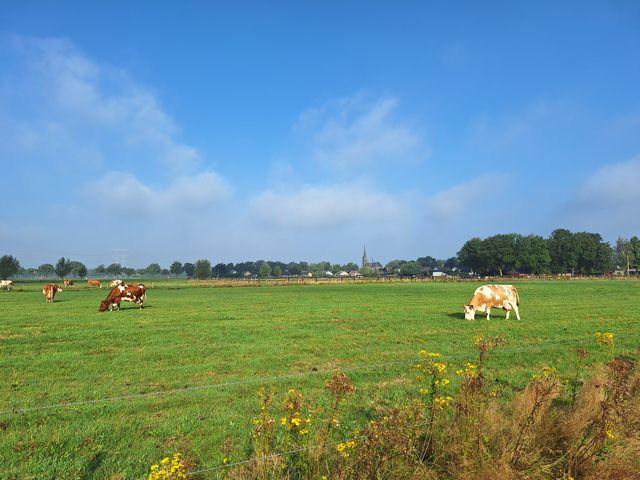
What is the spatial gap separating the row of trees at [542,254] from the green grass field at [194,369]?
124 meters

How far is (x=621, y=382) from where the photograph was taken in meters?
4.95

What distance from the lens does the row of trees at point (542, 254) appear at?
13588cm

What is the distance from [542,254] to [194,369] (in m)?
148

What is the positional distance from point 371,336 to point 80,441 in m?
10.6

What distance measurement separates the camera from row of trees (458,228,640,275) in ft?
446

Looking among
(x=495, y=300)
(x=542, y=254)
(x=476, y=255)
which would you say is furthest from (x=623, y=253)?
(x=495, y=300)

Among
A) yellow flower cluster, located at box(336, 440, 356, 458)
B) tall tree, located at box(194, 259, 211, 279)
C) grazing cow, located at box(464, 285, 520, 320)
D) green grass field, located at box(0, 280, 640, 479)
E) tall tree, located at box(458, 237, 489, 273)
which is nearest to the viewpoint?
yellow flower cluster, located at box(336, 440, 356, 458)

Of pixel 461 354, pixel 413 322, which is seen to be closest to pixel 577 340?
pixel 461 354

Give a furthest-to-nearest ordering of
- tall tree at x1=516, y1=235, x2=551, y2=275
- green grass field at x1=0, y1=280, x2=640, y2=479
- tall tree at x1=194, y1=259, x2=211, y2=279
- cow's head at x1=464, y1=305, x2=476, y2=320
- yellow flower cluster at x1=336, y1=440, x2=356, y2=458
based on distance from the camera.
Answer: tall tree at x1=194, y1=259, x2=211, y2=279 → tall tree at x1=516, y1=235, x2=551, y2=275 → cow's head at x1=464, y1=305, x2=476, y2=320 → green grass field at x1=0, y1=280, x2=640, y2=479 → yellow flower cluster at x1=336, y1=440, x2=356, y2=458

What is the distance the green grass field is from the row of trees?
124m

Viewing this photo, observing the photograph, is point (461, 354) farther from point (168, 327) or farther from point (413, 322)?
point (168, 327)

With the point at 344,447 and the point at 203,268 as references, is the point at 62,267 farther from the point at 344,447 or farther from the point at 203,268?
the point at 344,447

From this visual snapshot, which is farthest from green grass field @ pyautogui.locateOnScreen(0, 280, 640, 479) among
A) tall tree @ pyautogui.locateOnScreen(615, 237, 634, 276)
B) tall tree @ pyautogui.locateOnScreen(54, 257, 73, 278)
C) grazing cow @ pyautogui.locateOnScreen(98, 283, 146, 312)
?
tall tree @ pyautogui.locateOnScreen(615, 237, 634, 276)

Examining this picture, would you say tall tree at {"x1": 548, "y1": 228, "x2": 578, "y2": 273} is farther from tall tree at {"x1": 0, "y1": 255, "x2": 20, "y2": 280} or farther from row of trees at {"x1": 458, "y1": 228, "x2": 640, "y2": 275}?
tall tree at {"x1": 0, "y1": 255, "x2": 20, "y2": 280}
